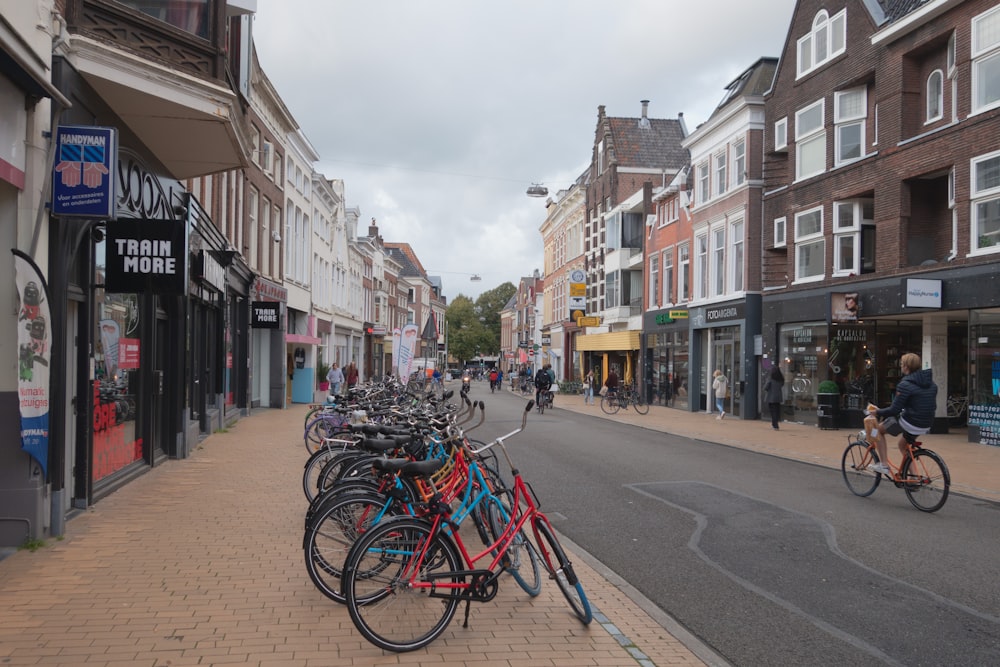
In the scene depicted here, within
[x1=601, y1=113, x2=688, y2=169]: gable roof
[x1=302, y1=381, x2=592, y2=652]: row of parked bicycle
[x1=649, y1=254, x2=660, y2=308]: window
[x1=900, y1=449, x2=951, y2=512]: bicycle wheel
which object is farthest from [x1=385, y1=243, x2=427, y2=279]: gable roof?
[x1=302, y1=381, x2=592, y2=652]: row of parked bicycle

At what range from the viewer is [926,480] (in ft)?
29.2

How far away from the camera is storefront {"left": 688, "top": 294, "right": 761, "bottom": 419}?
24.7 m

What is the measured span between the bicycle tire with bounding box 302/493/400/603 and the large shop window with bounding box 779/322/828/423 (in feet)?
61.3

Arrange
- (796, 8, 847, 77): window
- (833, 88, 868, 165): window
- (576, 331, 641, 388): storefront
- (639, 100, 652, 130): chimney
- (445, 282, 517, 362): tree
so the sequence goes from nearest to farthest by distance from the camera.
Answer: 1. (833, 88, 868, 165): window
2. (796, 8, 847, 77): window
3. (576, 331, 641, 388): storefront
4. (639, 100, 652, 130): chimney
5. (445, 282, 517, 362): tree

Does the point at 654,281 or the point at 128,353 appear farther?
the point at 654,281

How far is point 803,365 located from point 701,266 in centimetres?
758

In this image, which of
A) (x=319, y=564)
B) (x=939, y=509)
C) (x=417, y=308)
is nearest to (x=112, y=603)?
(x=319, y=564)

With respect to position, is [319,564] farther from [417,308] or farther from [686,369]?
[417,308]

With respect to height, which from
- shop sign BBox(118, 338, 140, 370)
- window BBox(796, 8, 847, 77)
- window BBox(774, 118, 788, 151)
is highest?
window BBox(796, 8, 847, 77)

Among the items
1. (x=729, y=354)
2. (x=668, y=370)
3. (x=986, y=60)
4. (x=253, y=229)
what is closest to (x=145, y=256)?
(x=253, y=229)

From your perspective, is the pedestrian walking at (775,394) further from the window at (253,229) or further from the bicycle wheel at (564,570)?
the bicycle wheel at (564,570)

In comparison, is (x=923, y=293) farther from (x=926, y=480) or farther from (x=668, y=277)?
(x=668, y=277)

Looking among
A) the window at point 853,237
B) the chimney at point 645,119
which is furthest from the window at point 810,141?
the chimney at point 645,119

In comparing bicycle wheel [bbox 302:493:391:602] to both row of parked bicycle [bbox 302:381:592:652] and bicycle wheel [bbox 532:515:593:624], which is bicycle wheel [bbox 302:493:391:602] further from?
bicycle wheel [bbox 532:515:593:624]
